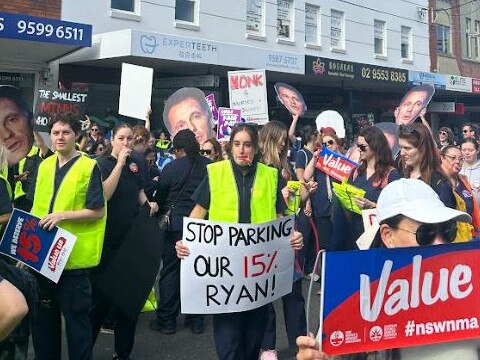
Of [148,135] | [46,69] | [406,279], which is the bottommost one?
[406,279]

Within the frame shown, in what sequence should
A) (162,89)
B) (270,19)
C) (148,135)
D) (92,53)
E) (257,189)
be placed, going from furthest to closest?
1. (270,19)
2. (162,89)
3. (92,53)
4. (148,135)
5. (257,189)

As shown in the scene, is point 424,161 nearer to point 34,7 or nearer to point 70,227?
point 70,227

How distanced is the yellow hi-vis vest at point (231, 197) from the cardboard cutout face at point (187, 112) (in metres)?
4.90

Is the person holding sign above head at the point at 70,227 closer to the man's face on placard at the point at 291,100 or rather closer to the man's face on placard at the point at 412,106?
the man's face on placard at the point at 291,100

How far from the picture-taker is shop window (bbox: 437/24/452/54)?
1072 inches

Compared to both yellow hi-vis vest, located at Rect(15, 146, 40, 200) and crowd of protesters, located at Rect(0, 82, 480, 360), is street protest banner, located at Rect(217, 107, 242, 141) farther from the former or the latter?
yellow hi-vis vest, located at Rect(15, 146, 40, 200)

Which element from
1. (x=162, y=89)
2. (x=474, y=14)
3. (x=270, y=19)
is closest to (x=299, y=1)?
(x=270, y=19)

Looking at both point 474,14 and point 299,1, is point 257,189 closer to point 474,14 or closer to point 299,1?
point 299,1

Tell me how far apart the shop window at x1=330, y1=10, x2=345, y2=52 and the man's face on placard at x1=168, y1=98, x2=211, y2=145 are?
13382 mm

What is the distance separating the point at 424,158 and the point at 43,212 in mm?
2720

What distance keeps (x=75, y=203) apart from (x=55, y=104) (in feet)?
11.7

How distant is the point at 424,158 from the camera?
14.2 feet

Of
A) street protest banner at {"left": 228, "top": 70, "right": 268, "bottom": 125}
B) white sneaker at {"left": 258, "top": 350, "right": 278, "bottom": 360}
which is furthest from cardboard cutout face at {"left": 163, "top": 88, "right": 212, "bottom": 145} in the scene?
white sneaker at {"left": 258, "top": 350, "right": 278, "bottom": 360}

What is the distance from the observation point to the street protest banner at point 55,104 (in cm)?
723
